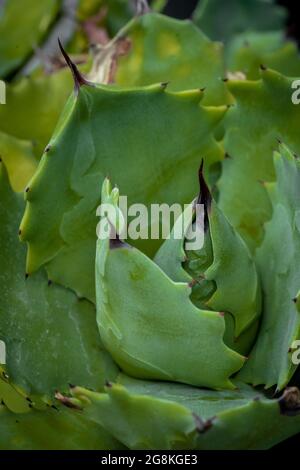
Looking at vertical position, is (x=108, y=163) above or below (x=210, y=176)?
above

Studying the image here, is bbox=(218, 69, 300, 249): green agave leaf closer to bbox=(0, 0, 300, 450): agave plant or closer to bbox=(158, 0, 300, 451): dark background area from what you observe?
bbox=(0, 0, 300, 450): agave plant

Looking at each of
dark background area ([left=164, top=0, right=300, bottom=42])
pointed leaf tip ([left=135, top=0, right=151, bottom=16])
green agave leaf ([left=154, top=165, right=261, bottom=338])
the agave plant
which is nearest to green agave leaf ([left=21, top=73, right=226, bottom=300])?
the agave plant

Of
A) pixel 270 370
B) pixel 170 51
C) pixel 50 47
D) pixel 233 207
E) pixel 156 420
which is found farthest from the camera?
pixel 50 47

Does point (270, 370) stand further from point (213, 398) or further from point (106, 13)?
point (106, 13)

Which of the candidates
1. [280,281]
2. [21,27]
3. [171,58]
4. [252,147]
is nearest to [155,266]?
[280,281]

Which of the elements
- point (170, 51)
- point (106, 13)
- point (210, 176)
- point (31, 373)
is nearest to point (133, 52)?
point (170, 51)

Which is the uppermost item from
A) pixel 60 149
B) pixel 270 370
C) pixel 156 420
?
pixel 60 149

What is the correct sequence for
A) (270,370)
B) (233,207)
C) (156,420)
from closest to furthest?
1. (156,420)
2. (270,370)
3. (233,207)

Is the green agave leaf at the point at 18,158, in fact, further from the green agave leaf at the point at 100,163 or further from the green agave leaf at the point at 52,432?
the green agave leaf at the point at 52,432
